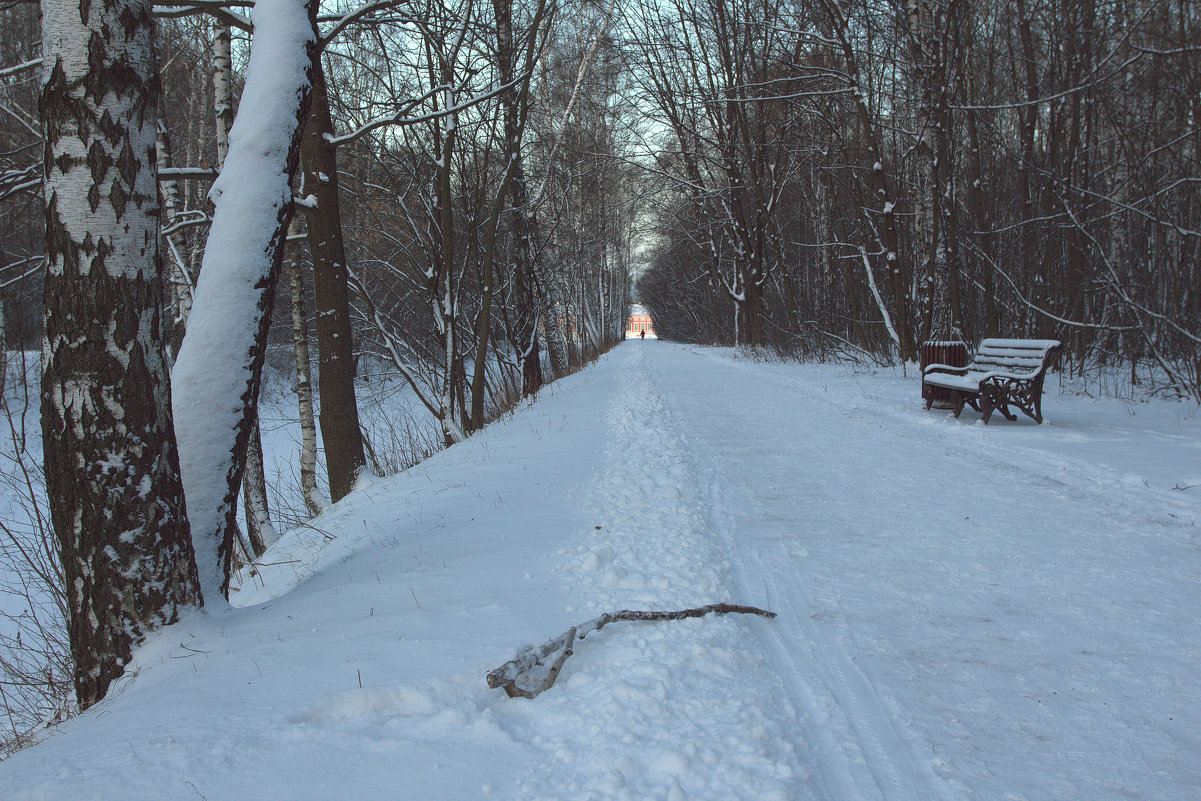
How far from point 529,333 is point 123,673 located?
11.8 meters

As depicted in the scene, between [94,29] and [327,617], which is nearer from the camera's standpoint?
[94,29]

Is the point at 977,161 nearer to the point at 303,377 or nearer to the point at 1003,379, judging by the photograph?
the point at 1003,379

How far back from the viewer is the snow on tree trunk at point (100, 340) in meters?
2.68

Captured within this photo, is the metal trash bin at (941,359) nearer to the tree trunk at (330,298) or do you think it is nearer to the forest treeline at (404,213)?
the forest treeline at (404,213)

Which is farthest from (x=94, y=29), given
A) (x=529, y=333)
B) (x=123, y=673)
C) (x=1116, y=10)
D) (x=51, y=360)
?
(x=1116, y=10)

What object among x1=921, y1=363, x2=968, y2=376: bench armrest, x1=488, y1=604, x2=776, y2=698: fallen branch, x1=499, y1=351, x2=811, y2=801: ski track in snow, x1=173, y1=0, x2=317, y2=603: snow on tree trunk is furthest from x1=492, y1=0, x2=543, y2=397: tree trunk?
x1=488, y1=604, x2=776, y2=698: fallen branch

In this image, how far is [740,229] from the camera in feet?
74.8

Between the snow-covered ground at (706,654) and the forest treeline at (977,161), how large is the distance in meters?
6.03

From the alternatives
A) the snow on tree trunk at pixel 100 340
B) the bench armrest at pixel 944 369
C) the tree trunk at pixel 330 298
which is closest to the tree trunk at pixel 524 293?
the tree trunk at pixel 330 298

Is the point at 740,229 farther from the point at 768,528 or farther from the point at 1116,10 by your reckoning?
the point at 768,528

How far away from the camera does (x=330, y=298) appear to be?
21.6 ft

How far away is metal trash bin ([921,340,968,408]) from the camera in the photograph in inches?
339

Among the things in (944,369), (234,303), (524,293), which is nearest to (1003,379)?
(944,369)

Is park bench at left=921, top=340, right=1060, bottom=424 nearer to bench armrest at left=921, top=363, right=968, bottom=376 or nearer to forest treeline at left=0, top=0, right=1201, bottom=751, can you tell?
bench armrest at left=921, top=363, right=968, bottom=376
